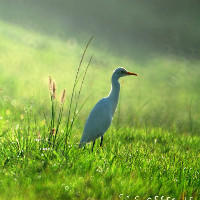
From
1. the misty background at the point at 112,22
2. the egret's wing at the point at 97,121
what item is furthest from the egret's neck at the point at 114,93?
the misty background at the point at 112,22

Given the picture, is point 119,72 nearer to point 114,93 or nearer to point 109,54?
point 114,93

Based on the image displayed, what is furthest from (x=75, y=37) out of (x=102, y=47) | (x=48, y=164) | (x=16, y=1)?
(x=48, y=164)

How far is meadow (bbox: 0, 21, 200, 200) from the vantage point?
4383 millimetres

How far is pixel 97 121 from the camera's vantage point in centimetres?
623

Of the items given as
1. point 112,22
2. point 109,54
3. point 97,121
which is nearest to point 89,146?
point 97,121

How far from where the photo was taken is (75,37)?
924 inches

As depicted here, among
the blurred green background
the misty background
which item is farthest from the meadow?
the misty background

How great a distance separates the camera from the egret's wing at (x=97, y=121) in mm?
6160

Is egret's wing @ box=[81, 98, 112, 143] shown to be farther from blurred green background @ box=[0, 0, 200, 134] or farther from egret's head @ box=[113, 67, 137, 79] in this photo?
blurred green background @ box=[0, 0, 200, 134]

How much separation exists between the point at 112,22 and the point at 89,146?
70.4ft

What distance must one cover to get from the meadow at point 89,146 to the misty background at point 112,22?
5554 mm

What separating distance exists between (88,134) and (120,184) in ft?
5.77

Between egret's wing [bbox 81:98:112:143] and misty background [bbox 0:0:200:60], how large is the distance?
16.7 meters

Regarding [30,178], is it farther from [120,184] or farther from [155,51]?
[155,51]
